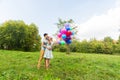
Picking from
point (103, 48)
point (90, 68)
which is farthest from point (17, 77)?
point (103, 48)

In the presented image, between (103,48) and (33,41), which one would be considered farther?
(103,48)

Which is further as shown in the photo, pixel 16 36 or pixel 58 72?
pixel 16 36

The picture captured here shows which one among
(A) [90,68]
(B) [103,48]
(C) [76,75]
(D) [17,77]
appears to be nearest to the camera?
(D) [17,77]

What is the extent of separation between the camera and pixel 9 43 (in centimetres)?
2833

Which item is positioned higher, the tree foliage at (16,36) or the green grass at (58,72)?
the tree foliage at (16,36)

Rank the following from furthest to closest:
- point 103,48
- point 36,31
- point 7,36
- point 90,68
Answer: point 103,48
point 36,31
point 7,36
point 90,68

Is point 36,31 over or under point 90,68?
over

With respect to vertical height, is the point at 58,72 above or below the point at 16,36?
below

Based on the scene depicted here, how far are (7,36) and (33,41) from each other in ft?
11.0

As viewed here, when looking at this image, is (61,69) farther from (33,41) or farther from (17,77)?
Result: (33,41)

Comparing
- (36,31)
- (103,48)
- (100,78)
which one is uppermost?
(36,31)

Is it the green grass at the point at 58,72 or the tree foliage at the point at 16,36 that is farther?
the tree foliage at the point at 16,36

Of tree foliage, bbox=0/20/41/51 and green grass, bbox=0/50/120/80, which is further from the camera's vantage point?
tree foliage, bbox=0/20/41/51

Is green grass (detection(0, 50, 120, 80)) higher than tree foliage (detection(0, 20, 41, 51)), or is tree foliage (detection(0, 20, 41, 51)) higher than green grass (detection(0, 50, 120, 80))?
tree foliage (detection(0, 20, 41, 51))
